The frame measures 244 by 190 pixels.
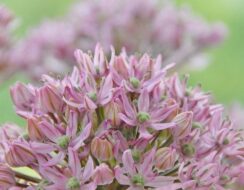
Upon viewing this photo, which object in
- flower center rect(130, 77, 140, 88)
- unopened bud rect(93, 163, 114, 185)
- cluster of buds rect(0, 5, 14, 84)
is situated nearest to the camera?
unopened bud rect(93, 163, 114, 185)

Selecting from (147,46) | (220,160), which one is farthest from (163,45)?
(220,160)

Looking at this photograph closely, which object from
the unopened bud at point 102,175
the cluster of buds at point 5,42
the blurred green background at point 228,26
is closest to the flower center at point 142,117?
the unopened bud at point 102,175

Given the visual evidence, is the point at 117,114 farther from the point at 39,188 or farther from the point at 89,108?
the point at 39,188

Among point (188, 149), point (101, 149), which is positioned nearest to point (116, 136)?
point (101, 149)

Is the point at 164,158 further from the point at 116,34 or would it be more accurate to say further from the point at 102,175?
the point at 116,34

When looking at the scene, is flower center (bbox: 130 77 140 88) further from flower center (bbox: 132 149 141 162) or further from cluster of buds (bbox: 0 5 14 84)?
cluster of buds (bbox: 0 5 14 84)

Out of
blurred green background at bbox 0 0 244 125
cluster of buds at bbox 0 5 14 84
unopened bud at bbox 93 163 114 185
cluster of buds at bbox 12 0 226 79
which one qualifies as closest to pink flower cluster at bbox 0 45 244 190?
unopened bud at bbox 93 163 114 185
